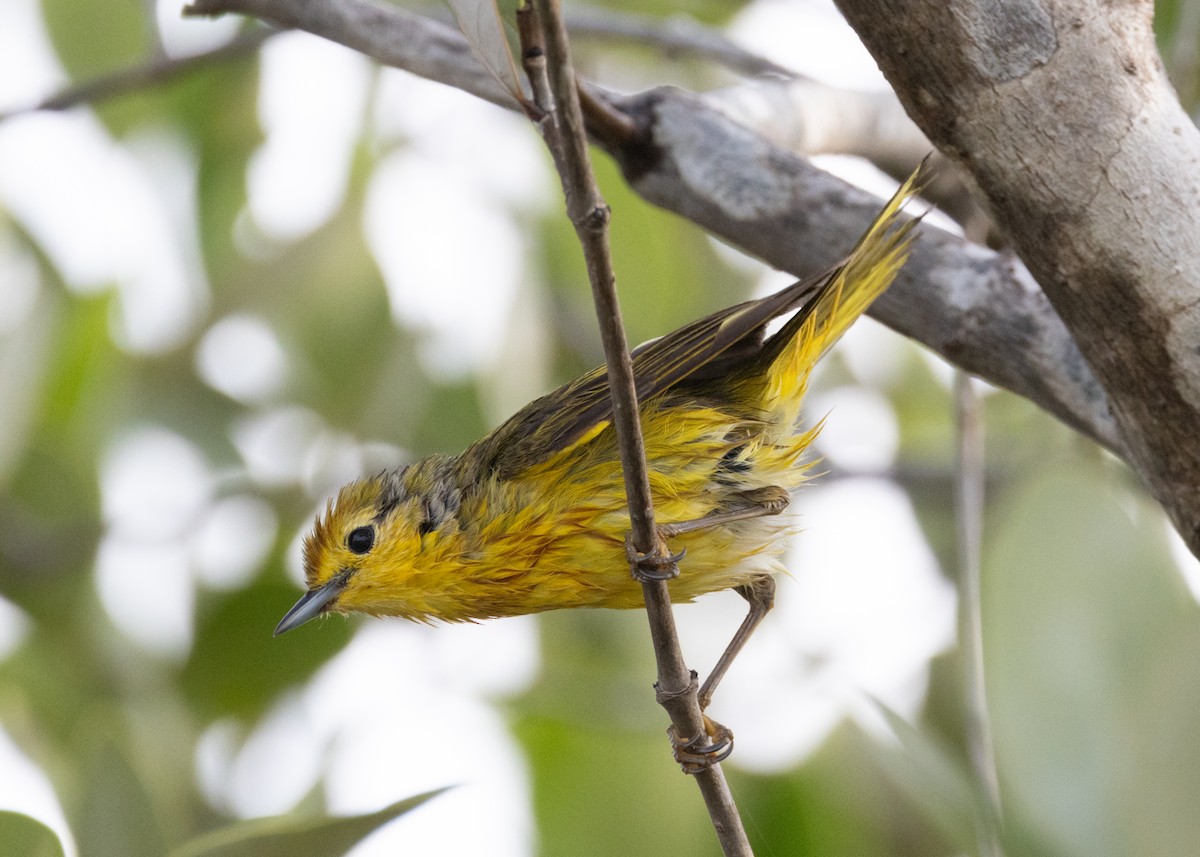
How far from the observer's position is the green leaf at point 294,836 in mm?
2420

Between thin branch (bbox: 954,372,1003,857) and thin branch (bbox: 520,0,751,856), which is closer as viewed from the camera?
thin branch (bbox: 520,0,751,856)

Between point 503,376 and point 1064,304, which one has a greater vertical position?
point 503,376

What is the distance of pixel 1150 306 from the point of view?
85.4 inches

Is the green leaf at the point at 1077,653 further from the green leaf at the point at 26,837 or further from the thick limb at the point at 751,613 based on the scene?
the green leaf at the point at 26,837

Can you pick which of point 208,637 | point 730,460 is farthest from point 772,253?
point 208,637

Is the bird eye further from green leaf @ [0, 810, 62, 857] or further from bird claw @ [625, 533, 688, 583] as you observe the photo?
green leaf @ [0, 810, 62, 857]

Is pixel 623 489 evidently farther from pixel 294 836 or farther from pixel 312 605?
pixel 294 836

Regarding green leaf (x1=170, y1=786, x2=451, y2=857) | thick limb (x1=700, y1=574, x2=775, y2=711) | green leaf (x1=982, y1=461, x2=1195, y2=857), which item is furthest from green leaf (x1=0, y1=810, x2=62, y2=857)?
green leaf (x1=982, y1=461, x2=1195, y2=857)

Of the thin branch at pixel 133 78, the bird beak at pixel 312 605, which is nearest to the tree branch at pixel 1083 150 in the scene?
the bird beak at pixel 312 605

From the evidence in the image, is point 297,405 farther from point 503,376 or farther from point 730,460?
point 730,460

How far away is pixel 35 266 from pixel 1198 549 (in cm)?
411

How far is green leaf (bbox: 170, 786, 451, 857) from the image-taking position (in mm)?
2420

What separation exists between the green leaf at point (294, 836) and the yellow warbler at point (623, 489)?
0.94m

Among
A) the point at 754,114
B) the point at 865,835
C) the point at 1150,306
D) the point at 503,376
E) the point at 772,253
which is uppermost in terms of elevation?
the point at 754,114
